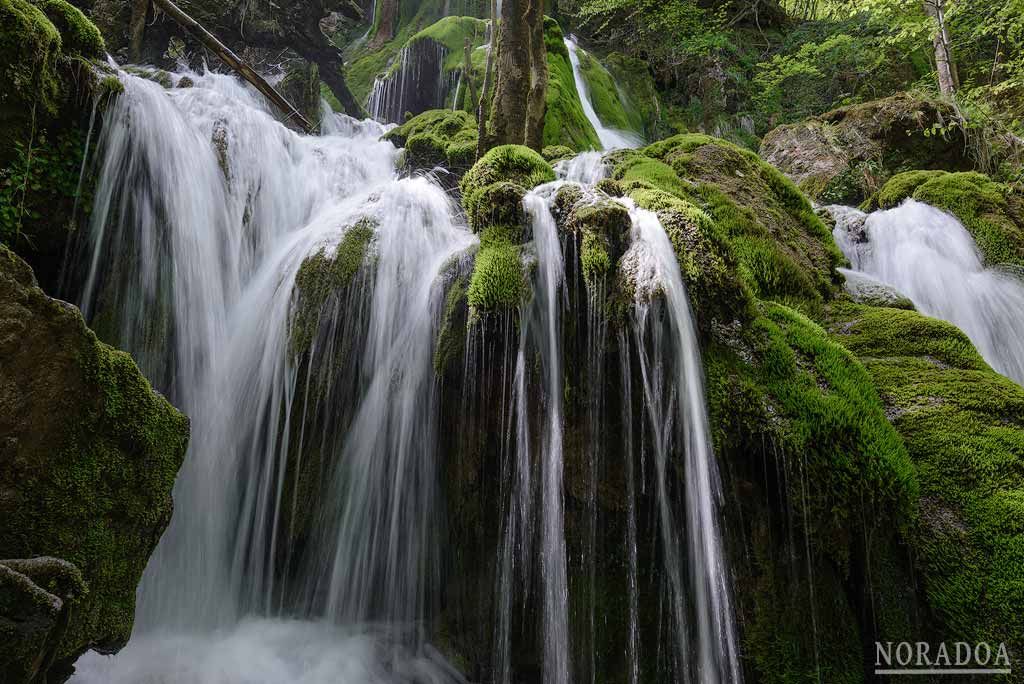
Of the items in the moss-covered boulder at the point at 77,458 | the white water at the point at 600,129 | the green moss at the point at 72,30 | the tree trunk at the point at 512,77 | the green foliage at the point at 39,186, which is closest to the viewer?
the moss-covered boulder at the point at 77,458

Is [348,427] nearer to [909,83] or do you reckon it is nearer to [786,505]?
[786,505]

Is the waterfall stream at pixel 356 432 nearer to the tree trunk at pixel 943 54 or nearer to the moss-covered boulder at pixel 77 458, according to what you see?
the moss-covered boulder at pixel 77 458

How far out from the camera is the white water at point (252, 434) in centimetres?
350

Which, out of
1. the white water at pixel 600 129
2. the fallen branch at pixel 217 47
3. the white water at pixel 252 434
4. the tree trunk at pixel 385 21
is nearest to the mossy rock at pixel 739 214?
the white water at pixel 252 434

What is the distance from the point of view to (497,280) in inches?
128

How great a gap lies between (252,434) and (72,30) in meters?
3.98

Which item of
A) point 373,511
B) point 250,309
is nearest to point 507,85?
point 250,309

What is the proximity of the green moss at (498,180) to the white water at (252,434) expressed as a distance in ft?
1.52

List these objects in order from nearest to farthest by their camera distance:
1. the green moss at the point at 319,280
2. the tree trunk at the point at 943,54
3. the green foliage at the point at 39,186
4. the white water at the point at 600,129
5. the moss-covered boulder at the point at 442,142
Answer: the green foliage at the point at 39,186 → the green moss at the point at 319,280 → the moss-covered boulder at the point at 442,142 → the tree trunk at the point at 943,54 → the white water at the point at 600,129

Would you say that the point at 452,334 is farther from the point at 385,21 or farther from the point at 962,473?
the point at 385,21

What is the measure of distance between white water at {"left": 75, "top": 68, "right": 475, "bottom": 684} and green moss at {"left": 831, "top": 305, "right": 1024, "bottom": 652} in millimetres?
2887

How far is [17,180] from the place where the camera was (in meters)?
3.86

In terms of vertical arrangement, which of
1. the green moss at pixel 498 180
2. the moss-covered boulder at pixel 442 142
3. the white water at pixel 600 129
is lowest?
the green moss at pixel 498 180

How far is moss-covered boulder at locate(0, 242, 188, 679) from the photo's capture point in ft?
7.12
